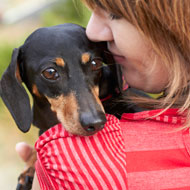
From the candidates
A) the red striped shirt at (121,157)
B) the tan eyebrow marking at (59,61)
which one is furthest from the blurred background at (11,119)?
the red striped shirt at (121,157)

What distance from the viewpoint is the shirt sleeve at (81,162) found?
3.74 feet

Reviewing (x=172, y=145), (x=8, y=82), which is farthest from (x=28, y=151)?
(x=172, y=145)

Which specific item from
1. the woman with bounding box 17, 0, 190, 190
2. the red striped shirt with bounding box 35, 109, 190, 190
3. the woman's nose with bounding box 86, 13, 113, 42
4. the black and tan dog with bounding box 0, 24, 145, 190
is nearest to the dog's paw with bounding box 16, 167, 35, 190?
the black and tan dog with bounding box 0, 24, 145, 190

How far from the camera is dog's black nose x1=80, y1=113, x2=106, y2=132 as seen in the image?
1.31 m

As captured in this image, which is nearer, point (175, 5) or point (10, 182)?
point (175, 5)

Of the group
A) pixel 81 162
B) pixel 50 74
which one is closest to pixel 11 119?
pixel 50 74

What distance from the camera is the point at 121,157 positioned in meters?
1.21

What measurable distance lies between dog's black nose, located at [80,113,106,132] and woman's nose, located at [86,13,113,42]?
397mm

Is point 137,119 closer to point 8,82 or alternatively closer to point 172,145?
point 172,145

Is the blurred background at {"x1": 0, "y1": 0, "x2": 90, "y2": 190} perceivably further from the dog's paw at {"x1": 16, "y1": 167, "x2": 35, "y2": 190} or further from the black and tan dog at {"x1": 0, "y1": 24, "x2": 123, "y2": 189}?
the dog's paw at {"x1": 16, "y1": 167, "x2": 35, "y2": 190}

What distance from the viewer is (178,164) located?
1.24 m

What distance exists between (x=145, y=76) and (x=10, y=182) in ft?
7.29

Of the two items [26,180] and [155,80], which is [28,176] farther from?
[155,80]

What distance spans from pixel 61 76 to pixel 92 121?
307 mm
